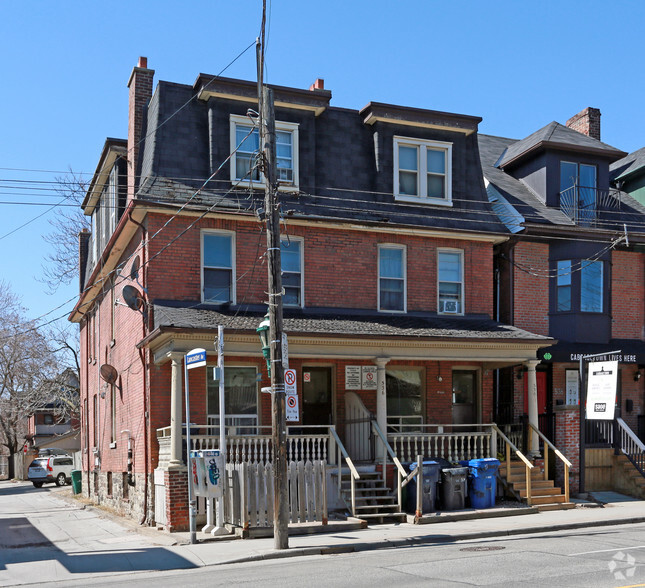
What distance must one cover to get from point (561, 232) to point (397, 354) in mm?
6827

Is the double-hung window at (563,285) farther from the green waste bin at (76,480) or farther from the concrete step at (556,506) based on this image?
the green waste bin at (76,480)

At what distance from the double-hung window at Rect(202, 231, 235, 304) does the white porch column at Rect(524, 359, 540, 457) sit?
7.40 meters

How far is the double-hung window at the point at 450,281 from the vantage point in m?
21.1

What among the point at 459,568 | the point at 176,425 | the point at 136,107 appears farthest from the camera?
the point at 136,107

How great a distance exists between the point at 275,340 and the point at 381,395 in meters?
4.99

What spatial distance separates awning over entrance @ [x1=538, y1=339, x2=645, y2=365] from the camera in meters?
21.5

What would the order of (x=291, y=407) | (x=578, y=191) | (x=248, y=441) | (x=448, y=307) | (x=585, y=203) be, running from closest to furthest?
(x=291, y=407) → (x=248, y=441) → (x=448, y=307) → (x=578, y=191) → (x=585, y=203)

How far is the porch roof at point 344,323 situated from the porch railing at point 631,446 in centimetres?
375

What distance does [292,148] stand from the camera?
66.0 ft

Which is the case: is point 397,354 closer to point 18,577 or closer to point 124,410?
point 124,410

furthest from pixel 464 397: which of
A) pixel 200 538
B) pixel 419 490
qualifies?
pixel 200 538

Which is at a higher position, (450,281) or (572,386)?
(450,281)

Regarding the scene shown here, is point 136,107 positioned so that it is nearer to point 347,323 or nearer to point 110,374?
point 110,374

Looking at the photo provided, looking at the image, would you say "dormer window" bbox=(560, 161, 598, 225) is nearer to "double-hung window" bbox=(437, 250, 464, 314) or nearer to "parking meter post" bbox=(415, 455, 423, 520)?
"double-hung window" bbox=(437, 250, 464, 314)
